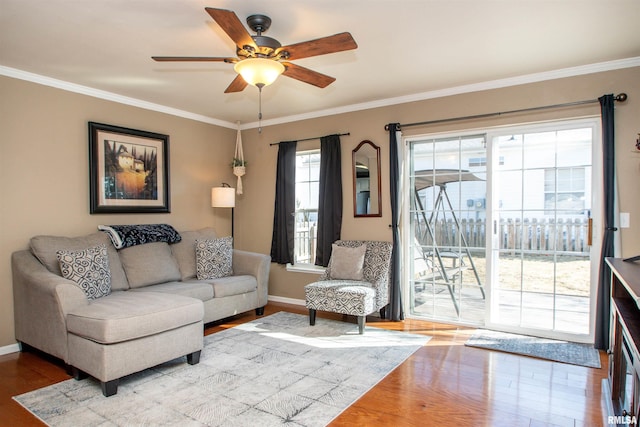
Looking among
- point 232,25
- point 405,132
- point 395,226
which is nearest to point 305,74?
point 232,25

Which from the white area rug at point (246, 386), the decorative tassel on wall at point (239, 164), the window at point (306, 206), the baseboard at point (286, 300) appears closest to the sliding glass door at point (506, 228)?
the white area rug at point (246, 386)

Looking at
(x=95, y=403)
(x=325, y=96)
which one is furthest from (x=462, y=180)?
(x=95, y=403)

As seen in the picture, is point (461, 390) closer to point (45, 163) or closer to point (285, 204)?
point (285, 204)

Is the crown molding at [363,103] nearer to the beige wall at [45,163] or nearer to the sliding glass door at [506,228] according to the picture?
the beige wall at [45,163]

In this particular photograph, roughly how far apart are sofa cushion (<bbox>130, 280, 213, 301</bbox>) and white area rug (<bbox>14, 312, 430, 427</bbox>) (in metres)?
0.44

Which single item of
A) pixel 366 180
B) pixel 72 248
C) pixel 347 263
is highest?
pixel 366 180

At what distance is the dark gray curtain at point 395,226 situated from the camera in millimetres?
4328

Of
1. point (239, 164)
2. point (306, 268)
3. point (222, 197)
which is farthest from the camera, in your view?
point (239, 164)

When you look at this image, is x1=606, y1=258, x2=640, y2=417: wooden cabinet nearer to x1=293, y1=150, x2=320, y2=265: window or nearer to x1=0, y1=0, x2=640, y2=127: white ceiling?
x1=0, y1=0, x2=640, y2=127: white ceiling

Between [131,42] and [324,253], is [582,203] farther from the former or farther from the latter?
[131,42]

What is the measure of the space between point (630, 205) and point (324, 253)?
10.2 ft

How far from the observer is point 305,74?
276 centimetres

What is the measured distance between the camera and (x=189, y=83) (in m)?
3.90

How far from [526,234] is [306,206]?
8.88 feet
